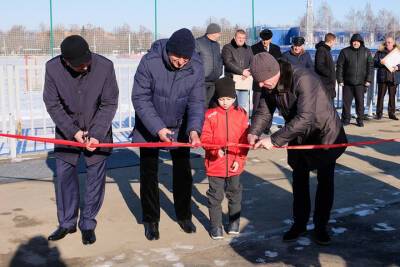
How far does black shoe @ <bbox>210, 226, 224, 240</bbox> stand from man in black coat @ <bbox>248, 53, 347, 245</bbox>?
1.73ft

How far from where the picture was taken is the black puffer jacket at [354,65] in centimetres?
1027

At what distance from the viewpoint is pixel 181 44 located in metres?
4.16

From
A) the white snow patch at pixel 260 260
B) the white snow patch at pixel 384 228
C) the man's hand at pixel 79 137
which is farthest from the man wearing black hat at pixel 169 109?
the white snow patch at pixel 384 228

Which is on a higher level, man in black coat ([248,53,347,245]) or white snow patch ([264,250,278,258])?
man in black coat ([248,53,347,245])

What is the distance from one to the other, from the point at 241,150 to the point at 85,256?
1.51 meters

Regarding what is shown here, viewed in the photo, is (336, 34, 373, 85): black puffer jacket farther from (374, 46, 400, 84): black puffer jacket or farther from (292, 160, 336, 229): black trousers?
(292, 160, 336, 229): black trousers

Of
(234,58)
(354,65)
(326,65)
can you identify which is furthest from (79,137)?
(354,65)

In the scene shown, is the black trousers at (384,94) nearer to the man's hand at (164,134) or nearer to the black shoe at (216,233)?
the black shoe at (216,233)

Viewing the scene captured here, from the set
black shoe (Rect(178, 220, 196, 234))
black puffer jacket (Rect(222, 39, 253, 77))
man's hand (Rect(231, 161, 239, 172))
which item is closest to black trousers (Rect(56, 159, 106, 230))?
black shoe (Rect(178, 220, 196, 234))

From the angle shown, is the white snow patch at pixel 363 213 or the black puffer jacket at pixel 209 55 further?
the black puffer jacket at pixel 209 55

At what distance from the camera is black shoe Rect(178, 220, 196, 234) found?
4.72m

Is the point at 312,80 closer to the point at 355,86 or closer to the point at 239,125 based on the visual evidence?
the point at 239,125

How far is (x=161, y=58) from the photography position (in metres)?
Result: 4.39

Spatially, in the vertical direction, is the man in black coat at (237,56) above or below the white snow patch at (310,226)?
above
